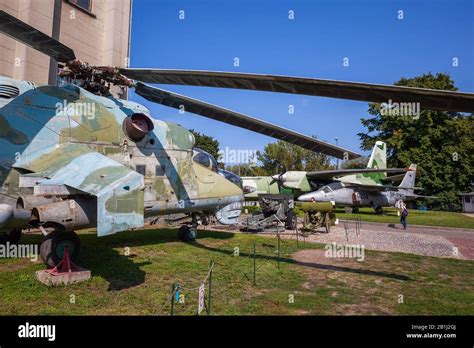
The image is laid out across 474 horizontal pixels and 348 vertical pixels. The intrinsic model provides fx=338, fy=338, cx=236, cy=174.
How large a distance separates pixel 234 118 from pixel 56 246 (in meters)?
5.93

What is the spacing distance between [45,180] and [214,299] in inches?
170

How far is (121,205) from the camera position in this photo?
→ 6.31 meters

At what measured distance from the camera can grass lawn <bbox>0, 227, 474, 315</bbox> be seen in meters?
6.41

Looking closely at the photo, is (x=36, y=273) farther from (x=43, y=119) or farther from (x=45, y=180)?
(x=43, y=119)

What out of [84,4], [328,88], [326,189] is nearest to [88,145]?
[328,88]

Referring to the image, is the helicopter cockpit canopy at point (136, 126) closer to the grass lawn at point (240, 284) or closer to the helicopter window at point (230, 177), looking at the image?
the grass lawn at point (240, 284)

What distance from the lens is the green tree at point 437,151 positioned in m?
46.0

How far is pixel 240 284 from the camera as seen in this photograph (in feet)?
26.0

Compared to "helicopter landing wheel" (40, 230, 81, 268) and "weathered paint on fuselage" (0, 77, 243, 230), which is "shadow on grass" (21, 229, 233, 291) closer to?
"helicopter landing wheel" (40, 230, 81, 268)
